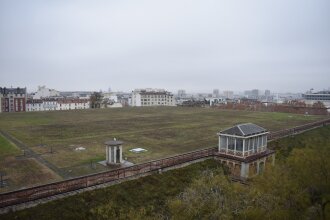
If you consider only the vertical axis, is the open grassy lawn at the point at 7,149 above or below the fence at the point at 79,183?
above

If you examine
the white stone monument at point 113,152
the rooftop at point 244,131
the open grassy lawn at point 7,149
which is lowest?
the open grassy lawn at point 7,149

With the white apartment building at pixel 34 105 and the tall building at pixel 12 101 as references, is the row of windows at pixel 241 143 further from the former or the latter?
the white apartment building at pixel 34 105

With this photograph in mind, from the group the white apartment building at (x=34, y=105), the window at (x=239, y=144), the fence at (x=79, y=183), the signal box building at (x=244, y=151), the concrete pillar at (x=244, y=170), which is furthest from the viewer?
the white apartment building at (x=34, y=105)

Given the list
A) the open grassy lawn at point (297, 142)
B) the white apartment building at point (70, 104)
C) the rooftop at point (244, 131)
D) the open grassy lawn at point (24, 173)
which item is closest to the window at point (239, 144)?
the rooftop at point (244, 131)

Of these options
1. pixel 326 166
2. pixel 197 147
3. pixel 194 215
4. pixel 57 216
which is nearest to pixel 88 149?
pixel 197 147

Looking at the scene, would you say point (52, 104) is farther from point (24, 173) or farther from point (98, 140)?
point (24, 173)

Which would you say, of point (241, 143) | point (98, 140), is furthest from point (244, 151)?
point (98, 140)

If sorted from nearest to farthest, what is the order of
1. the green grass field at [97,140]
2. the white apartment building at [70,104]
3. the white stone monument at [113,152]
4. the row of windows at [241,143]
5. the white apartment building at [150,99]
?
the white stone monument at [113,152]
the green grass field at [97,140]
the row of windows at [241,143]
the white apartment building at [70,104]
the white apartment building at [150,99]

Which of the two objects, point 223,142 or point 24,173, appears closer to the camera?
point 24,173

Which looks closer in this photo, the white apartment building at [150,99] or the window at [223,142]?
the window at [223,142]

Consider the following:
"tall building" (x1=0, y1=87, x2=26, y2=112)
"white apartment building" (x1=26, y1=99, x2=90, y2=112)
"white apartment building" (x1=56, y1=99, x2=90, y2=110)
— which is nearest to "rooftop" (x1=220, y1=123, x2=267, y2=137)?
"tall building" (x1=0, y1=87, x2=26, y2=112)
